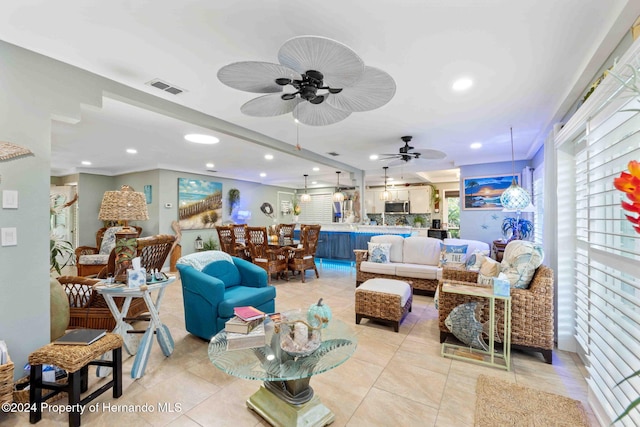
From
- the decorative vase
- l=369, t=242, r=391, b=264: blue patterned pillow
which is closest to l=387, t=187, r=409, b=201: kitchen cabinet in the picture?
l=369, t=242, r=391, b=264: blue patterned pillow

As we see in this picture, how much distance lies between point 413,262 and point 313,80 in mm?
3806

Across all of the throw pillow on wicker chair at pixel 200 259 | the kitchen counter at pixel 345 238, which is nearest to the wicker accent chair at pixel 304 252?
the kitchen counter at pixel 345 238

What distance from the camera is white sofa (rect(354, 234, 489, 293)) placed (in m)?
4.38

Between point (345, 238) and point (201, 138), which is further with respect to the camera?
point (345, 238)

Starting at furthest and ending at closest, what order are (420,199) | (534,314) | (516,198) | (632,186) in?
(420,199)
(516,198)
(534,314)
(632,186)

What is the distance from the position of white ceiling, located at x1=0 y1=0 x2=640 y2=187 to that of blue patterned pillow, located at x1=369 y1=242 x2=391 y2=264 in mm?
2152

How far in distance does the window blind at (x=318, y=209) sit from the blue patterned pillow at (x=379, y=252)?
613 centimetres

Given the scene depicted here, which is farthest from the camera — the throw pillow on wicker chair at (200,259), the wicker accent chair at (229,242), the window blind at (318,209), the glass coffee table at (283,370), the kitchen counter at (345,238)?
the window blind at (318,209)

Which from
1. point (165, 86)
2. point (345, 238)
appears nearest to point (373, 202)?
point (345, 238)

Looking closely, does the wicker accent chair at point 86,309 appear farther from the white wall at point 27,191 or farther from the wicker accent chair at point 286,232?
the wicker accent chair at point 286,232

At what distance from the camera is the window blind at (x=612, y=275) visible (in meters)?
1.41

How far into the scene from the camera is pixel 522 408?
1874mm

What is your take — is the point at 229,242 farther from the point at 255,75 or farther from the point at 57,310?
the point at 255,75

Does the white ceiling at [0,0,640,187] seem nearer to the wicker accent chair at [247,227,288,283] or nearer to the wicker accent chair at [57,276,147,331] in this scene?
the wicker accent chair at [57,276,147,331]
